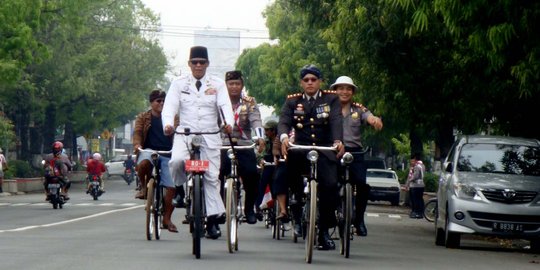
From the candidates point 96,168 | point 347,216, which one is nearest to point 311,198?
point 347,216

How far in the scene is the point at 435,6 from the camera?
1636cm

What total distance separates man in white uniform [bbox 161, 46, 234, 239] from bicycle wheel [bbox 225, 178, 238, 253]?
4.5 inches

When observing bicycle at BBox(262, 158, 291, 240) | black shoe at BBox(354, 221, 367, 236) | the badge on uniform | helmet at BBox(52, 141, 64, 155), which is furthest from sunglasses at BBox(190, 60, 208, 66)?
helmet at BBox(52, 141, 64, 155)

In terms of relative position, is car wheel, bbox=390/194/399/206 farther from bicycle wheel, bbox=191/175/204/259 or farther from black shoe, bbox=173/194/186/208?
bicycle wheel, bbox=191/175/204/259

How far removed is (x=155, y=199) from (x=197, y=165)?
8.55ft

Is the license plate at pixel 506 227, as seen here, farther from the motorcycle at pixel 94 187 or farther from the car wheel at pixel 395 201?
the car wheel at pixel 395 201

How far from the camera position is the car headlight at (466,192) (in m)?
18.6

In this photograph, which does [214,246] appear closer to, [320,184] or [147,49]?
[320,184]

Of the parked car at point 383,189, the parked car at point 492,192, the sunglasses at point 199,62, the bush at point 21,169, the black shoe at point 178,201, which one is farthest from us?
the bush at point 21,169

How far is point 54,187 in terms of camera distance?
3291cm

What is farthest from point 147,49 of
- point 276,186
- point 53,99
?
point 276,186

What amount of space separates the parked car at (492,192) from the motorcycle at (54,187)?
48.9 feet

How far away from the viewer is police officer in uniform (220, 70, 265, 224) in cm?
1582

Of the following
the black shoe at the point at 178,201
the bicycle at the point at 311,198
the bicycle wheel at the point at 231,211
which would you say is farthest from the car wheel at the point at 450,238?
the bicycle at the point at 311,198
